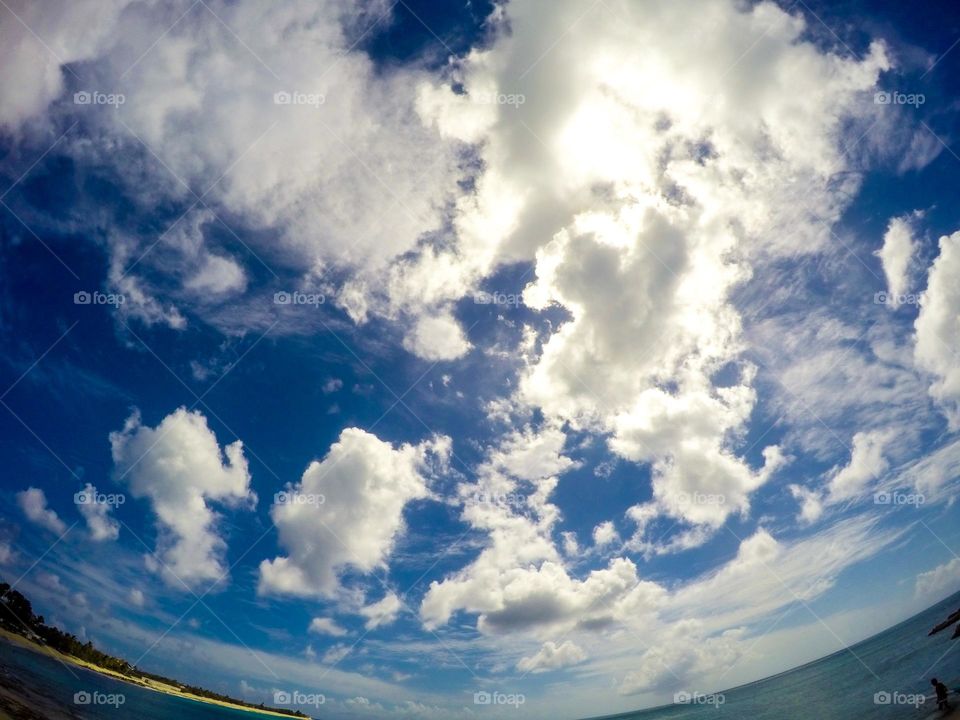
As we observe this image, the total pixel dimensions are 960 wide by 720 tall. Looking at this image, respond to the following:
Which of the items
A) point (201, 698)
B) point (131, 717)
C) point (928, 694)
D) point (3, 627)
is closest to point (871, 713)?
point (928, 694)

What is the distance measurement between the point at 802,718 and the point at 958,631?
24.6 metres

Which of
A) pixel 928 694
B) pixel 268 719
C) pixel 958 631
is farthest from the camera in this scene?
pixel 268 719

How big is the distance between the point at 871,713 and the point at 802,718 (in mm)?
24388

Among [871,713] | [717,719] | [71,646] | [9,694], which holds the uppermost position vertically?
[71,646]

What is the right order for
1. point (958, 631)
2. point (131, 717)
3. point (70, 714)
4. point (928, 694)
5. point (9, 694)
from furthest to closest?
1. point (958, 631)
2. point (131, 717)
3. point (928, 694)
4. point (70, 714)
5. point (9, 694)

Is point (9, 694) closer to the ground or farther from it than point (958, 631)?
farther from it

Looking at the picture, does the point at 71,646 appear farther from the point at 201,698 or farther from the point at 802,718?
the point at 802,718

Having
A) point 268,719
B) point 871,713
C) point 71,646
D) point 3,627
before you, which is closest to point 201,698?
point 268,719

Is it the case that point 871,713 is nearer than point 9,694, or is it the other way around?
point 9,694

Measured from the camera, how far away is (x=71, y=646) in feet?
337

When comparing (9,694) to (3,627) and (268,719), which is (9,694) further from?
(268,719)

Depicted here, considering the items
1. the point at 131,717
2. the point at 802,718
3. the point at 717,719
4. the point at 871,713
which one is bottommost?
the point at 717,719

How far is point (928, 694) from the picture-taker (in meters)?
39.5

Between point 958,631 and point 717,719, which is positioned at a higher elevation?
point 958,631
